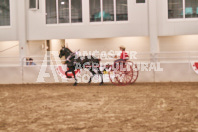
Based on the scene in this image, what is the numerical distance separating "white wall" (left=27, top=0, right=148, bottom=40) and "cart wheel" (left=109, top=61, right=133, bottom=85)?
492 cm

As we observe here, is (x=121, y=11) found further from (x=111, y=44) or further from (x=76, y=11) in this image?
(x=76, y=11)

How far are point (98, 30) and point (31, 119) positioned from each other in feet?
43.3

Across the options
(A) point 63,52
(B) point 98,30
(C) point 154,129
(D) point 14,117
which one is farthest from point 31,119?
(B) point 98,30

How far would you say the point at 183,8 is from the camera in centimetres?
1925

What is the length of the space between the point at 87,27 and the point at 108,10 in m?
1.67

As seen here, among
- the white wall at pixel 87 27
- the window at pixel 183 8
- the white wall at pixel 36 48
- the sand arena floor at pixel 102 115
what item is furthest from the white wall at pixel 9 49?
the sand arena floor at pixel 102 115

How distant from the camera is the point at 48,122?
22.4 feet

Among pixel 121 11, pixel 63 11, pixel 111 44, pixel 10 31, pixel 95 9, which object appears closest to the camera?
pixel 121 11

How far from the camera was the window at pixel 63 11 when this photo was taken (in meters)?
20.0

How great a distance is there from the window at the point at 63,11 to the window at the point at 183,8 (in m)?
5.61

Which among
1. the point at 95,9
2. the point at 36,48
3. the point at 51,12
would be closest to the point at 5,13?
the point at 36,48

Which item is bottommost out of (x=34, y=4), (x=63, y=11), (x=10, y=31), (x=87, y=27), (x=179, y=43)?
→ (x=179, y=43)

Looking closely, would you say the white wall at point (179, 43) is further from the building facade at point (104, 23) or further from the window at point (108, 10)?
the window at point (108, 10)

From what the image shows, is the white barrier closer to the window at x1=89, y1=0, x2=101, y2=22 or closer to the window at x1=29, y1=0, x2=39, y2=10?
the window at x1=29, y1=0, x2=39, y2=10
